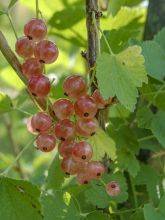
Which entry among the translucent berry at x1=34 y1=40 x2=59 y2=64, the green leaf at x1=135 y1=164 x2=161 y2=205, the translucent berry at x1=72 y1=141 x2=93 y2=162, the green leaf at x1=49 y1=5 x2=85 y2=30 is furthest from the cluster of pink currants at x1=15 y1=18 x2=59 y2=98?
the green leaf at x1=49 y1=5 x2=85 y2=30

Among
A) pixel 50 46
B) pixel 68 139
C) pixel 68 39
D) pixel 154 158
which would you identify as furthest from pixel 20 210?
pixel 68 39

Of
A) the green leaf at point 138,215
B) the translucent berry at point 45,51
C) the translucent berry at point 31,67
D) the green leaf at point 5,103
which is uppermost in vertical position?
the translucent berry at point 45,51

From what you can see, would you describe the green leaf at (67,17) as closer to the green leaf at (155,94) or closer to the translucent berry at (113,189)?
the green leaf at (155,94)

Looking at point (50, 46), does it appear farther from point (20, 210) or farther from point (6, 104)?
point (20, 210)

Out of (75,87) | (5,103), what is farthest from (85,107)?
(5,103)

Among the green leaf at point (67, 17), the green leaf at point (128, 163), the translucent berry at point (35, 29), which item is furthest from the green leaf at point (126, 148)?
the green leaf at point (67, 17)

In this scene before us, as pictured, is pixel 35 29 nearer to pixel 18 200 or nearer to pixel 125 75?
pixel 125 75
